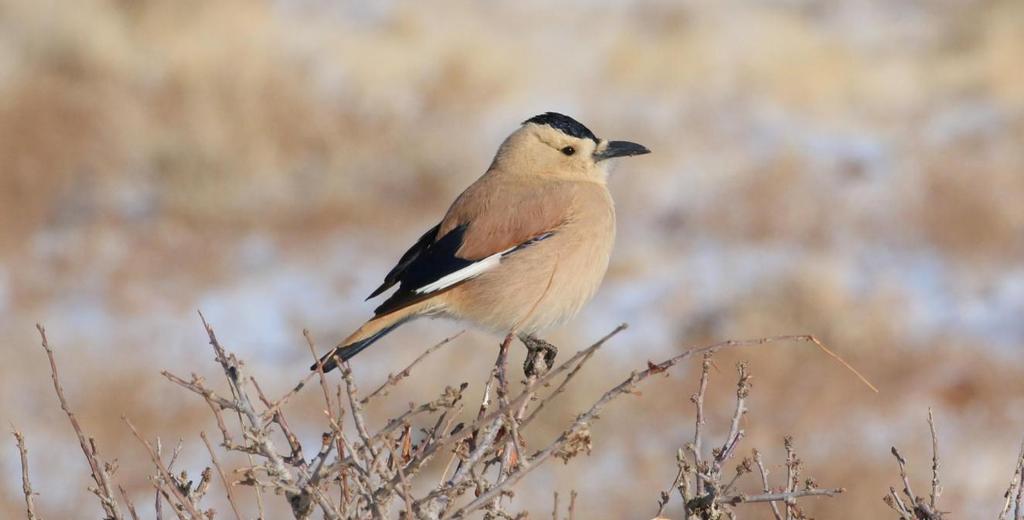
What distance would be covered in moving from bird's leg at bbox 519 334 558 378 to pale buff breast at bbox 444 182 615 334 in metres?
0.06

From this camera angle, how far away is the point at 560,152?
535cm

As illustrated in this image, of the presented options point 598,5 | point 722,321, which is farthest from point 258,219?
point 598,5

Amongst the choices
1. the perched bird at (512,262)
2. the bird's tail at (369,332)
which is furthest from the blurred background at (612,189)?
the bird's tail at (369,332)

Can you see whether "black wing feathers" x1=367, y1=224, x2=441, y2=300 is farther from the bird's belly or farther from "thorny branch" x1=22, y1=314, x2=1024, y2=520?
"thorny branch" x1=22, y1=314, x2=1024, y2=520

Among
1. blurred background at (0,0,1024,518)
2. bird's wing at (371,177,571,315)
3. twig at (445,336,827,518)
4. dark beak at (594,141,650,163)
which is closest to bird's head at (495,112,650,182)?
dark beak at (594,141,650,163)

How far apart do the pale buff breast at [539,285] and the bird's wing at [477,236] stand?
4 cm

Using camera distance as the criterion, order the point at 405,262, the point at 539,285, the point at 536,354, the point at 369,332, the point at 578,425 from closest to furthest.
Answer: the point at 578,425, the point at 369,332, the point at 536,354, the point at 539,285, the point at 405,262

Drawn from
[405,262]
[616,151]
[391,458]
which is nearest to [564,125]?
[616,151]

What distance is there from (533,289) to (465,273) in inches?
10.1

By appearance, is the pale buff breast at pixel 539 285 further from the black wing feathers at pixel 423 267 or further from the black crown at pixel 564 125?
the black crown at pixel 564 125

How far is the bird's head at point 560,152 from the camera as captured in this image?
5.31m

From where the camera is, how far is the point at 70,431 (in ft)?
31.1

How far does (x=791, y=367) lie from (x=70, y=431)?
5.23 metres

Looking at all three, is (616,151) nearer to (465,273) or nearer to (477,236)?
(477,236)
